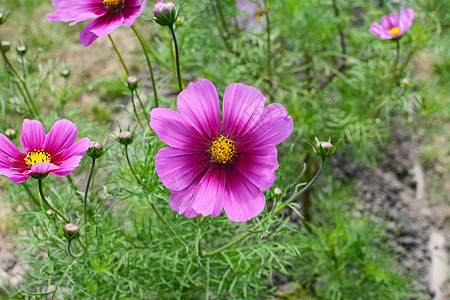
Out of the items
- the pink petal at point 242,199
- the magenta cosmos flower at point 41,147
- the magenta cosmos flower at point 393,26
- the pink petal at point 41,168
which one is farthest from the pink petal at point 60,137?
the magenta cosmos flower at point 393,26

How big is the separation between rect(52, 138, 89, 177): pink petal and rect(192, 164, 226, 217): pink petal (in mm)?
226

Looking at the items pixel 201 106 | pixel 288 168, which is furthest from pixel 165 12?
pixel 288 168

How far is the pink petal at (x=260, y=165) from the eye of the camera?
78cm

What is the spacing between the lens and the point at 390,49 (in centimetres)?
162

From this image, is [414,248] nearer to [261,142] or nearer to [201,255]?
[201,255]

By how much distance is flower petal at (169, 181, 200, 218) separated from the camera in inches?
30.5

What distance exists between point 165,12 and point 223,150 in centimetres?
29

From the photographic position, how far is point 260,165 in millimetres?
812

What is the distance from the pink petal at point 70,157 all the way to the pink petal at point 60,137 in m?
0.02

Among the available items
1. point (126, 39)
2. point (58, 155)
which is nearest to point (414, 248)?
point (58, 155)

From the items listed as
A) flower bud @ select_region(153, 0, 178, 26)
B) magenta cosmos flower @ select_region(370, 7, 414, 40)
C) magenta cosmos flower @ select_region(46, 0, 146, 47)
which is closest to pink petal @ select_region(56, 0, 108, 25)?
magenta cosmos flower @ select_region(46, 0, 146, 47)

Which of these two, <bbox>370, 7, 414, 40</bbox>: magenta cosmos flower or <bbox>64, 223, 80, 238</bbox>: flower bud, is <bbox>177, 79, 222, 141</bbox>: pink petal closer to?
<bbox>64, 223, 80, 238</bbox>: flower bud

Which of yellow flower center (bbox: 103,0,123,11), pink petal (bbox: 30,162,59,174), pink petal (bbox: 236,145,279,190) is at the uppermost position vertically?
yellow flower center (bbox: 103,0,123,11)

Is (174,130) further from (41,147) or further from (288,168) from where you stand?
(288,168)
